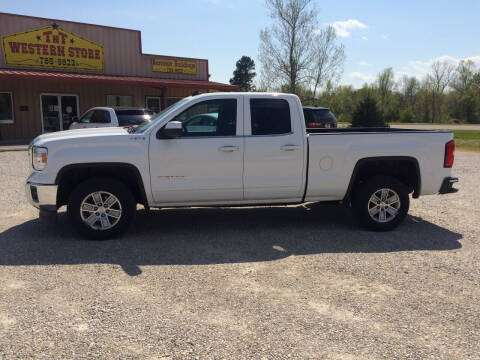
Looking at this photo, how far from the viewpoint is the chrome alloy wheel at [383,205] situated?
5809mm

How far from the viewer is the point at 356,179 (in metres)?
5.98

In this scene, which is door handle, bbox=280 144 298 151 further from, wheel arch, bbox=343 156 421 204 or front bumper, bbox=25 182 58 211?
front bumper, bbox=25 182 58 211

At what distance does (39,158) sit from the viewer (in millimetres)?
5117

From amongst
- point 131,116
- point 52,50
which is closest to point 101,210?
point 131,116

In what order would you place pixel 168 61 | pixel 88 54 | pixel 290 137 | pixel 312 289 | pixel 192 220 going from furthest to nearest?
pixel 168 61, pixel 88 54, pixel 192 220, pixel 290 137, pixel 312 289

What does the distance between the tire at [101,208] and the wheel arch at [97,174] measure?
0.48 feet

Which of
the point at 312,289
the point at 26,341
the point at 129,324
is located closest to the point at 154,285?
the point at 129,324

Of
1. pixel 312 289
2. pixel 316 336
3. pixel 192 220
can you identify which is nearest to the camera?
pixel 316 336

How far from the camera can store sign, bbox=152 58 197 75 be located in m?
24.0

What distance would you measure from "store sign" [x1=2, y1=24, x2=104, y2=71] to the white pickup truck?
16866 mm

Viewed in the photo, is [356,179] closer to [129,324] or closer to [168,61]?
[129,324]

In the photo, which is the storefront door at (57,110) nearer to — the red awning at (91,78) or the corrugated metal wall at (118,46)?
the red awning at (91,78)

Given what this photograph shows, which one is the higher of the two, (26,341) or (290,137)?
(290,137)

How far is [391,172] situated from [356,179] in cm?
56
